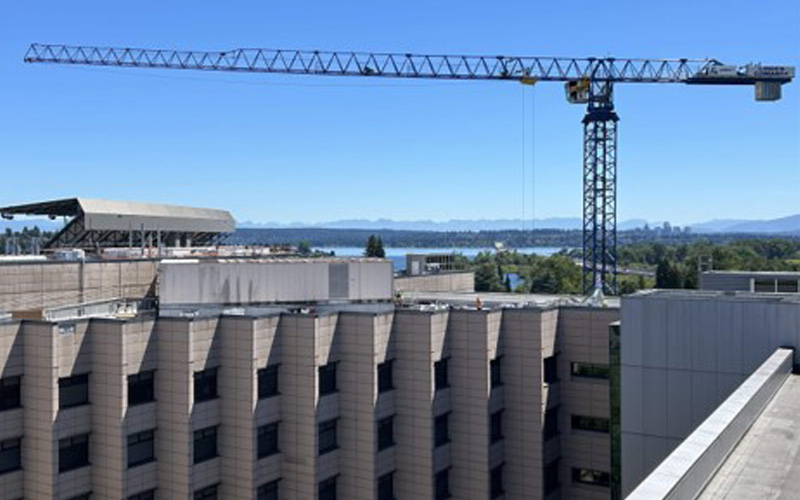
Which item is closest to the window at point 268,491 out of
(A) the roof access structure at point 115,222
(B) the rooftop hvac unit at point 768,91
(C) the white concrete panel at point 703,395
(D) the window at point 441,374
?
(D) the window at point 441,374

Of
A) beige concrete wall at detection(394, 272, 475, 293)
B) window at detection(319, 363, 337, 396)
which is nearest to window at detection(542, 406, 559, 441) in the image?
window at detection(319, 363, 337, 396)

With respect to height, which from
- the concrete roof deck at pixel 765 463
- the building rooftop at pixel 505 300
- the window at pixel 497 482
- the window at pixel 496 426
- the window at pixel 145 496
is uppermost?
the building rooftop at pixel 505 300

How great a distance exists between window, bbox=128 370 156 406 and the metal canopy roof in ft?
103

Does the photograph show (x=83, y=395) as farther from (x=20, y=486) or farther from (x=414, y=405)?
(x=414, y=405)

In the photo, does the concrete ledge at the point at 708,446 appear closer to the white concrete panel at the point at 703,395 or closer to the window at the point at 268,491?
the white concrete panel at the point at 703,395

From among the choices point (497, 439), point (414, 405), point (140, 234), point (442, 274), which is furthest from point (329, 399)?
point (140, 234)

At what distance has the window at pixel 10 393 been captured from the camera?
31781 millimetres

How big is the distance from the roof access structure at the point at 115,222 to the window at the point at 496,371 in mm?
35891

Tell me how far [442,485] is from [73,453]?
63.2ft

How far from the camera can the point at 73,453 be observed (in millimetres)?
33031

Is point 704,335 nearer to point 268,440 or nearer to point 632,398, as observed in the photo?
point 632,398

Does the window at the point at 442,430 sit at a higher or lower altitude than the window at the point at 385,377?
lower

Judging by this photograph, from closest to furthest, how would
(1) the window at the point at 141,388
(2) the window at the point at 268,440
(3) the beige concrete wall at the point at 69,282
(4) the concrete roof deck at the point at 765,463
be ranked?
1. (4) the concrete roof deck at the point at 765,463
2. (1) the window at the point at 141,388
3. (2) the window at the point at 268,440
4. (3) the beige concrete wall at the point at 69,282

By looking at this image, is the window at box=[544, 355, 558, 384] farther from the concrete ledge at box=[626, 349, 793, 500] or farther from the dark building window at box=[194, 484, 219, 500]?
the dark building window at box=[194, 484, 219, 500]
